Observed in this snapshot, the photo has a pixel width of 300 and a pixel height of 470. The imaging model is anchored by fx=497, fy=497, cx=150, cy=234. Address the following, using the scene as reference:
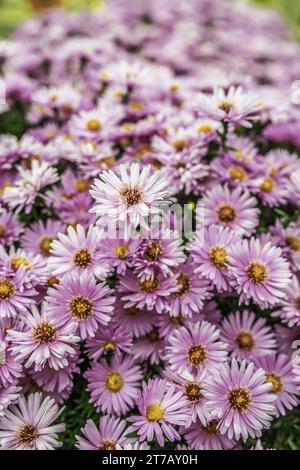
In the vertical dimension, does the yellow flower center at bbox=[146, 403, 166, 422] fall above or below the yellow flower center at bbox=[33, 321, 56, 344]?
below

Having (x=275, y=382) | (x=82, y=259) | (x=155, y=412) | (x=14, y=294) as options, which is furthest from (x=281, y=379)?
(x=14, y=294)

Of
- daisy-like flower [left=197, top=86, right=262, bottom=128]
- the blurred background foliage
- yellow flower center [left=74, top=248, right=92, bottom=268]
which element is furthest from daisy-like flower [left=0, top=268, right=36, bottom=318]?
the blurred background foliage

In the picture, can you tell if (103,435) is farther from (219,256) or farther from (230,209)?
(230,209)

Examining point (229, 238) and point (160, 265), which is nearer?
point (160, 265)

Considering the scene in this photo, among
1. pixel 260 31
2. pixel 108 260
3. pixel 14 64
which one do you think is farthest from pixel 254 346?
pixel 260 31

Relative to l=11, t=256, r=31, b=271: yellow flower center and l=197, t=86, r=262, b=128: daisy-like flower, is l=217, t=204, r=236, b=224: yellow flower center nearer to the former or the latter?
l=197, t=86, r=262, b=128: daisy-like flower

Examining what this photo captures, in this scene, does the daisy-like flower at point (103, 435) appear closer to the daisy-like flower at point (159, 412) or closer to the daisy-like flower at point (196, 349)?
the daisy-like flower at point (159, 412)
